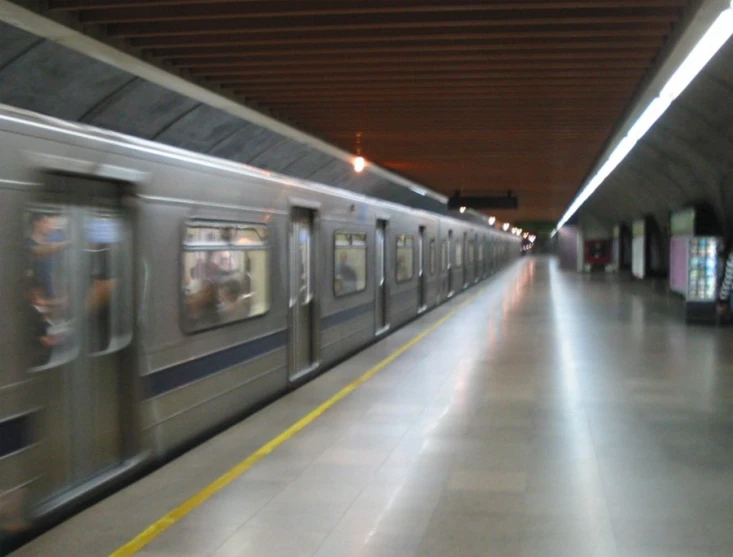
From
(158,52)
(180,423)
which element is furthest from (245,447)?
(158,52)

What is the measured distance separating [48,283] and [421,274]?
14516mm

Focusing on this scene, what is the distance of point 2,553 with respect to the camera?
14.6ft

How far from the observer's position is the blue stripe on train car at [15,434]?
14.2ft

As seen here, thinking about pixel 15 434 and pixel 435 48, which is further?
pixel 435 48

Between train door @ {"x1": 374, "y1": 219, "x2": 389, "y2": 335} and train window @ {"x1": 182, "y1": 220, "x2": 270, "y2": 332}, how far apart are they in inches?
221

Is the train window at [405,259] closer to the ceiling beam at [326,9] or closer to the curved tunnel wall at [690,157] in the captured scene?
the curved tunnel wall at [690,157]

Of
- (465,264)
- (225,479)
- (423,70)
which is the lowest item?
(225,479)

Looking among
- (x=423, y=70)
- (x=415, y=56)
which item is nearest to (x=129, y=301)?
(x=415, y=56)

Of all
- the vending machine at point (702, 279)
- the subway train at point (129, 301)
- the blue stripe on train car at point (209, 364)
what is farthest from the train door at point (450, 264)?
the blue stripe on train car at point (209, 364)

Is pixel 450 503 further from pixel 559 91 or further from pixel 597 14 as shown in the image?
pixel 559 91

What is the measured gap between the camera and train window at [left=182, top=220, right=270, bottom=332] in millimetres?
6688

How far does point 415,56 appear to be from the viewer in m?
8.80

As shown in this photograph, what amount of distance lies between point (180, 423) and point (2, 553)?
210 cm

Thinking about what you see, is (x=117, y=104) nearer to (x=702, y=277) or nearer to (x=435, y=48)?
(x=435, y=48)
